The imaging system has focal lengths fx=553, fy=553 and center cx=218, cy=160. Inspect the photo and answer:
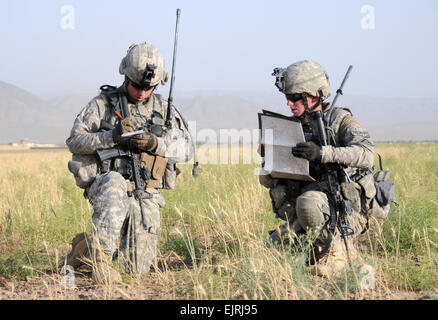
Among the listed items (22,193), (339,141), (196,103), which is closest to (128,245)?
(339,141)

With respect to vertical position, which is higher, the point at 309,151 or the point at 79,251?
the point at 309,151

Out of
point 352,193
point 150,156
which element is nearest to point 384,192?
point 352,193

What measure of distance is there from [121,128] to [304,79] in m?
1.66

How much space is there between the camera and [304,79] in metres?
4.88

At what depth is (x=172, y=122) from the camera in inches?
209

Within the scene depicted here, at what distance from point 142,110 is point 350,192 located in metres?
2.07

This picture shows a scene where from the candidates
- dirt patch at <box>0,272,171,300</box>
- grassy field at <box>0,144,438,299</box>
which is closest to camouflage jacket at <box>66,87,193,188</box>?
grassy field at <box>0,144,438,299</box>

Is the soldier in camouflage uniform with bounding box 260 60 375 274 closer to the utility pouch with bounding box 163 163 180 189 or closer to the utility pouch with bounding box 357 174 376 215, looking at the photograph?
the utility pouch with bounding box 357 174 376 215

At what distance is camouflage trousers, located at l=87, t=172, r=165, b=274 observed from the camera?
4.62 meters

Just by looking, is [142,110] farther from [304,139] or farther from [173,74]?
[304,139]

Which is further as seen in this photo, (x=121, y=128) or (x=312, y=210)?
(x=121, y=128)

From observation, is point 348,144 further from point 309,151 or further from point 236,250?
point 236,250

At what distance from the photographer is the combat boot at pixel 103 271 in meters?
4.23

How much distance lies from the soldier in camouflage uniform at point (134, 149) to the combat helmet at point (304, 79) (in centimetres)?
107
